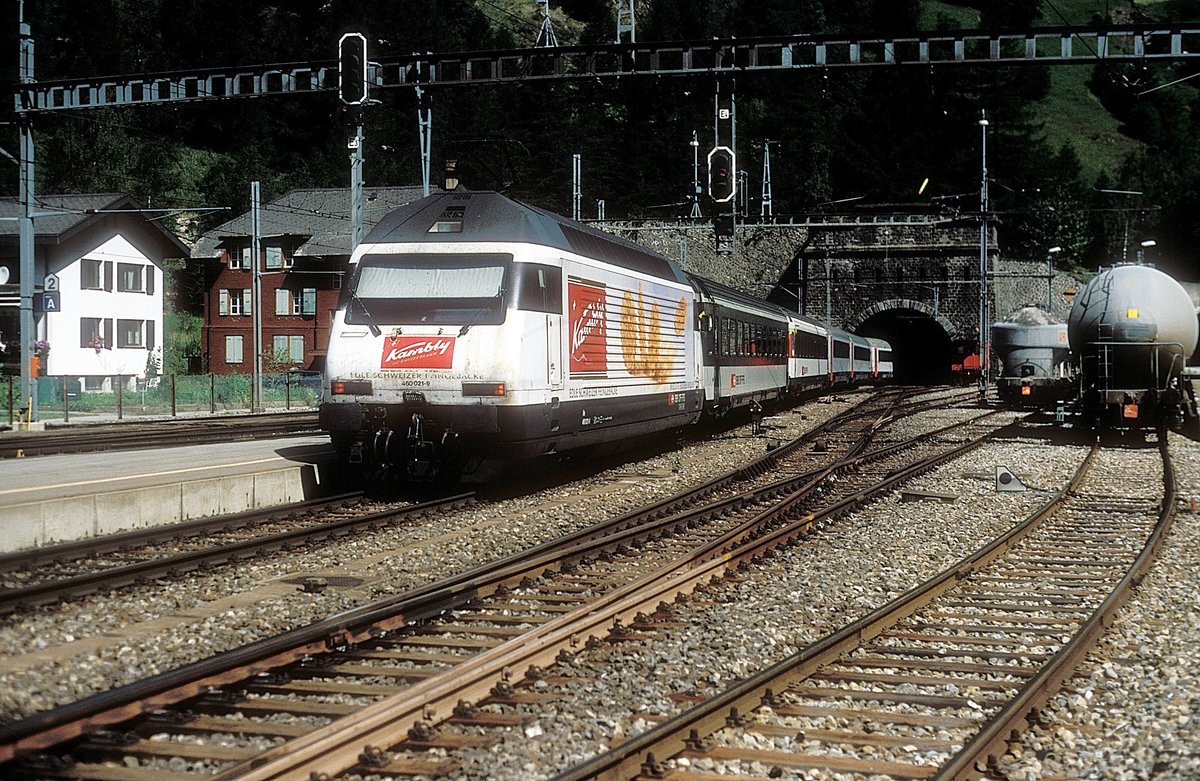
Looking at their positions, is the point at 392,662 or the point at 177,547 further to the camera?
the point at 177,547

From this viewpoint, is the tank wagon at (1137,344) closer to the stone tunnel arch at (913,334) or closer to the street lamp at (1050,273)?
the street lamp at (1050,273)

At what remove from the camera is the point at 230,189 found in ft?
268

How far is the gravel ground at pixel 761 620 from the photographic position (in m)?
5.60

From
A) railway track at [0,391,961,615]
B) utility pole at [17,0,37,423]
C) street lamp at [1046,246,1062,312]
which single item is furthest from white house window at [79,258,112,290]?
railway track at [0,391,961,615]

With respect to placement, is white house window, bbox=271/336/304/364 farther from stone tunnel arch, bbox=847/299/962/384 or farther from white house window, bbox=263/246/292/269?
stone tunnel arch, bbox=847/299/962/384

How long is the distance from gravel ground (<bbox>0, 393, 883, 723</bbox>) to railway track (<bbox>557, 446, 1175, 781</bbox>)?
259 cm

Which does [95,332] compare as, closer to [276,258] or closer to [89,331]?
[89,331]

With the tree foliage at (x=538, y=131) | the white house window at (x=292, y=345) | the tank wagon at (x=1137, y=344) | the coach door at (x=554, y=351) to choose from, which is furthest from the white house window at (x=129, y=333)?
the coach door at (x=554, y=351)

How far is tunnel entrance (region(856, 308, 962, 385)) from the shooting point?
7500 centimetres

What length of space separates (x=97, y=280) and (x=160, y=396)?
62.2 feet

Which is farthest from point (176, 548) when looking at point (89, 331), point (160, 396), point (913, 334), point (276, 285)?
point (913, 334)

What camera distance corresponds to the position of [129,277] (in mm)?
53938

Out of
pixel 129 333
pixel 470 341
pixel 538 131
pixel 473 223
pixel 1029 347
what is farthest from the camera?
pixel 538 131

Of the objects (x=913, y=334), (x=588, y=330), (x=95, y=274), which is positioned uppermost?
(x=95, y=274)
